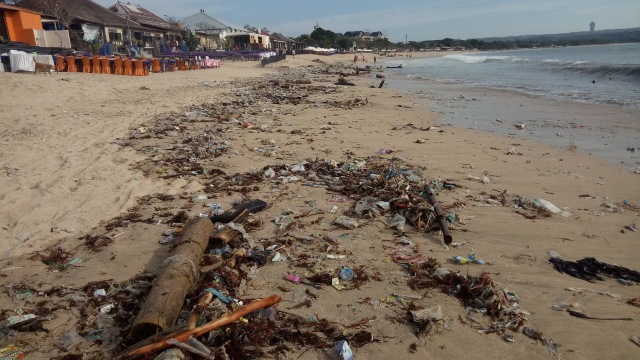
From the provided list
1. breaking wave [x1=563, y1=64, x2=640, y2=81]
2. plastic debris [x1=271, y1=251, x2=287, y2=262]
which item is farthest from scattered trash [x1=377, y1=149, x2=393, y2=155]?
breaking wave [x1=563, y1=64, x2=640, y2=81]

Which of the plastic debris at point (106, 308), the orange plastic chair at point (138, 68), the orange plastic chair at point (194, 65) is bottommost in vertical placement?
the plastic debris at point (106, 308)

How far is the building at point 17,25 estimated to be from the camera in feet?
64.2

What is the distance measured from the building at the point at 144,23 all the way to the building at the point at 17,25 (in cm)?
1023

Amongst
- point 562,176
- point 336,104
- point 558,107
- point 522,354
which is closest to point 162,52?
point 336,104

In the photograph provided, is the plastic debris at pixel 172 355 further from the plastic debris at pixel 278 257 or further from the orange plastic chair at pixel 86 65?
the orange plastic chair at pixel 86 65

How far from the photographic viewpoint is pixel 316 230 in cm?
429

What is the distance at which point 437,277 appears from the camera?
3.39m

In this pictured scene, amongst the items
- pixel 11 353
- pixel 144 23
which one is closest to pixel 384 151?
pixel 11 353

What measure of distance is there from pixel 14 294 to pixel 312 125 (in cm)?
747

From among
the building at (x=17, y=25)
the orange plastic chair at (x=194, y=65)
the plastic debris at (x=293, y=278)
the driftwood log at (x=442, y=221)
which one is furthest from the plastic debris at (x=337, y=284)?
the orange plastic chair at (x=194, y=65)

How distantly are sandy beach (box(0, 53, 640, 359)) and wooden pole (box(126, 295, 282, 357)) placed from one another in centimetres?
10

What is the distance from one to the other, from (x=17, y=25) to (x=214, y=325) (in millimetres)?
24927

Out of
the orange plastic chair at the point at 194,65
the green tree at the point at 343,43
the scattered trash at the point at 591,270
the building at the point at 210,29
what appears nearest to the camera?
the scattered trash at the point at 591,270

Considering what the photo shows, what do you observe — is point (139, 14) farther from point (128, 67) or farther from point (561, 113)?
point (561, 113)
